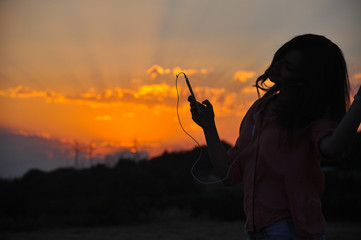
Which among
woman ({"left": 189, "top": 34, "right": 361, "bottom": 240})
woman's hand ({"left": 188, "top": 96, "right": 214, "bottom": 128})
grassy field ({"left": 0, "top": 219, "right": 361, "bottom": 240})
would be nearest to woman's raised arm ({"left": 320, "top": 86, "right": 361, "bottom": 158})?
woman ({"left": 189, "top": 34, "right": 361, "bottom": 240})

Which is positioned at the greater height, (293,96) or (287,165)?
(293,96)

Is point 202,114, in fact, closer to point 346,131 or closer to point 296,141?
point 296,141

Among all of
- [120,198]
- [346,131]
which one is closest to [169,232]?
[120,198]

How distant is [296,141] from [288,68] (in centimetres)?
33

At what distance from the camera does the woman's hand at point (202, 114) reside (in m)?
2.22

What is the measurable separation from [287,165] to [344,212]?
14.7m

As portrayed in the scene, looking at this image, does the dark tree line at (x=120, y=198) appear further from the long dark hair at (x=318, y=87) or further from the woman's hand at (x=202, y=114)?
the long dark hair at (x=318, y=87)

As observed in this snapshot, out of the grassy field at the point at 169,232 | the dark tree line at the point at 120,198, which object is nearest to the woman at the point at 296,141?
the grassy field at the point at 169,232

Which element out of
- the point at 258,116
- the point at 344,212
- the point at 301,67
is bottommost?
the point at 344,212

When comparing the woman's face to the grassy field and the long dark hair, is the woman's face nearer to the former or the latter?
the long dark hair

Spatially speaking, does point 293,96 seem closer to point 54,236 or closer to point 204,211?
point 54,236

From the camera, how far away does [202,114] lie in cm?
222

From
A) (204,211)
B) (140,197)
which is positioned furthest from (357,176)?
(140,197)

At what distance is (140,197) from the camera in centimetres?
1677
